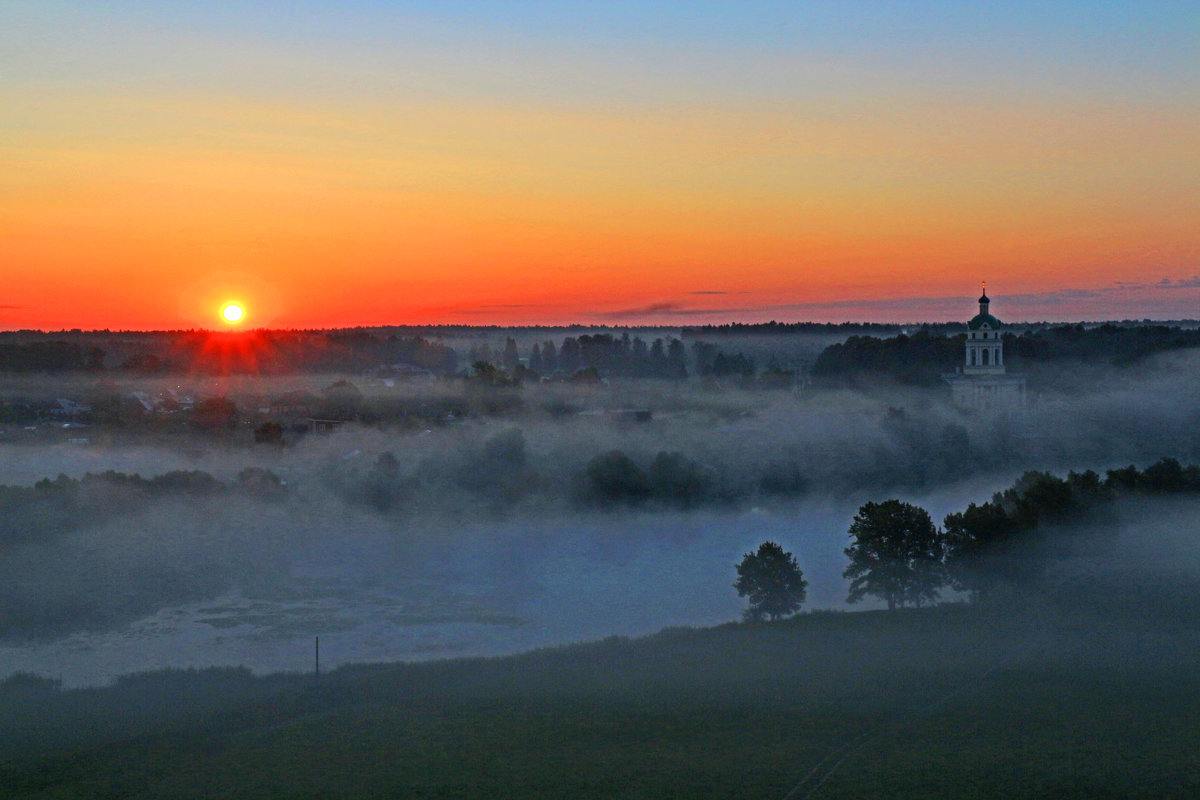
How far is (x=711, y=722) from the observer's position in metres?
45.2

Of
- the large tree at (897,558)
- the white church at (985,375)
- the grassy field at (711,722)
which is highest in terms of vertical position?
the white church at (985,375)

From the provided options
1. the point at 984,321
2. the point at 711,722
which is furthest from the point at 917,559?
the point at 984,321

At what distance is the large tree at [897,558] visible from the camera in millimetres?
69062

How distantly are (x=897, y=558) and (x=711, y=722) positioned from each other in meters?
27.5

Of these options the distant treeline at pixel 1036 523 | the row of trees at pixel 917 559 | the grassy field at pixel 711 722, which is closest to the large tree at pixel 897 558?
the row of trees at pixel 917 559

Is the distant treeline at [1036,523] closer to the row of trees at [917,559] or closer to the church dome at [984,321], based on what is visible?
the row of trees at [917,559]

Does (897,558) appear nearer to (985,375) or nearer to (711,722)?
(711,722)

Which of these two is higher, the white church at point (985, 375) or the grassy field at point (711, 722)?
the white church at point (985, 375)

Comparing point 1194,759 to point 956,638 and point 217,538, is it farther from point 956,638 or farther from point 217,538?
point 217,538

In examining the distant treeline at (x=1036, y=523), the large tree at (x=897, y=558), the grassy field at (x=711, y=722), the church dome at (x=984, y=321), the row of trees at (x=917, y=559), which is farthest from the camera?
the church dome at (x=984, y=321)

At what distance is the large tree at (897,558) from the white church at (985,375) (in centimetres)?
8654

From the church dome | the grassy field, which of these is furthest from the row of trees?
the church dome

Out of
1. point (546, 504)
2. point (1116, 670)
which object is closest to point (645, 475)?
point (546, 504)

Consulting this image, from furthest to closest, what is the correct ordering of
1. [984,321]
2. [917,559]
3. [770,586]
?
[984,321], [917,559], [770,586]
